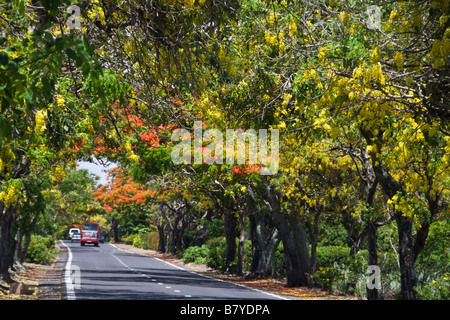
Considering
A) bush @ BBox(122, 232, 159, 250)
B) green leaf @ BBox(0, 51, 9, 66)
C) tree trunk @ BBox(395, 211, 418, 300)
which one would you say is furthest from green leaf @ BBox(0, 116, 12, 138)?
bush @ BBox(122, 232, 159, 250)

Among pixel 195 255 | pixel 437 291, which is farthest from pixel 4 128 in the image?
pixel 195 255

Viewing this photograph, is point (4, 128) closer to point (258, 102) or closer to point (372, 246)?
point (258, 102)

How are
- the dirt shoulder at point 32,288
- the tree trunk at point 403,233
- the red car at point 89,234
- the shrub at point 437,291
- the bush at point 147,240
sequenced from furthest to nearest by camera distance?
the red car at point 89,234 < the bush at point 147,240 < the dirt shoulder at point 32,288 < the shrub at point 437,291 < the tree trunk at point 403,233

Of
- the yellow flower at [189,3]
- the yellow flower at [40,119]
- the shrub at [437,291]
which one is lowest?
the shrub at [437,291]

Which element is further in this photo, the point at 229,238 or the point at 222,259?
the point at 222,259

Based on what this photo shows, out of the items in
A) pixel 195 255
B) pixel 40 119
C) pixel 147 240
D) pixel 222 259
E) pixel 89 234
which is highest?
pixel 40 119

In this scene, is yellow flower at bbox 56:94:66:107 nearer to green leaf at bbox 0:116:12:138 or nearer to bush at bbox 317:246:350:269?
green leaf at bbox 0:116:12:138

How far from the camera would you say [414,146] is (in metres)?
11.8

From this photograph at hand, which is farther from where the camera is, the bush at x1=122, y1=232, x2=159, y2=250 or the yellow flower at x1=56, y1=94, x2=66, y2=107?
the bush at x1=122, y1=232, x2=159, y2=250

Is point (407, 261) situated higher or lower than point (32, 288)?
higher

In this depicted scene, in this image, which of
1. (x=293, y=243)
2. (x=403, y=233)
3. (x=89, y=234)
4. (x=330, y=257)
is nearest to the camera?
(x=403, y=233)

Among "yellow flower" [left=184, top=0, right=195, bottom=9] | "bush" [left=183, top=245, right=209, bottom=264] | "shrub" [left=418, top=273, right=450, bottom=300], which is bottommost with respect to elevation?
"shrub" [left=418, top=273, right=450, bottom=300]

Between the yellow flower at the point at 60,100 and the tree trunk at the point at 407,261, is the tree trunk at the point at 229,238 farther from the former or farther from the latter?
the yellow flower at the point at 60,100

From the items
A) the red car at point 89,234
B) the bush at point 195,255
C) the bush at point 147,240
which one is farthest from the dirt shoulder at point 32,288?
the red car at point 89,234
